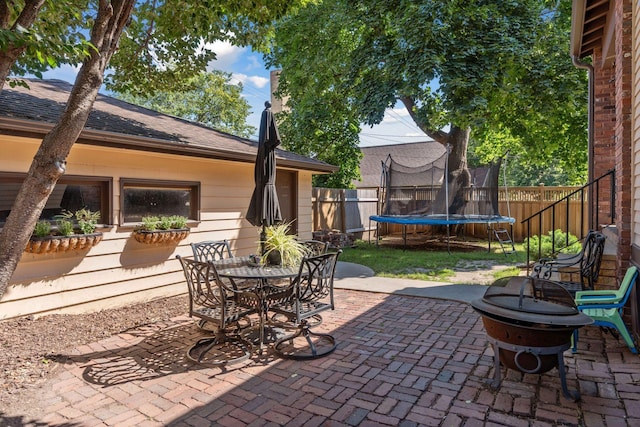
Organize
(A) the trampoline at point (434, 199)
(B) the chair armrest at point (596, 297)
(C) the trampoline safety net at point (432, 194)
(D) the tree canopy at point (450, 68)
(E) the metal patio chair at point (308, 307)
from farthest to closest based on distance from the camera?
1. (C) the trampoline safety net at point (432, 194)
2. (A) the trampoline at point (434, 199)
3. (D) the tree canopy at point (450, 68)
4. (E) the metal patio chair at point (308, 307)
5. (B) the chair armrest at point (596, 297)

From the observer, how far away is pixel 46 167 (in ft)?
8.89

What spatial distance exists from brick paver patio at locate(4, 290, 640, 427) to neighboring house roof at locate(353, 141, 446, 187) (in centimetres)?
1832

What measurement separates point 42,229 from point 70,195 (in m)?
0.64

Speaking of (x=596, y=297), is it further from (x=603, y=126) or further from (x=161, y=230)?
(x=161, y=230)

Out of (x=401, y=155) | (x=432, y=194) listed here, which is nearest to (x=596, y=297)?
(x=432, y=194)

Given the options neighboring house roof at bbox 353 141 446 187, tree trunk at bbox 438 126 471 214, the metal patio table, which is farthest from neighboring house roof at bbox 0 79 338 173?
neighboring house roof at bbox 353 141 446 187

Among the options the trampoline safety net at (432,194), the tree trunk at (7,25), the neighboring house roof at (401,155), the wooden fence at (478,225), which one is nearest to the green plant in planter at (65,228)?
the tree trunk at (7,25)

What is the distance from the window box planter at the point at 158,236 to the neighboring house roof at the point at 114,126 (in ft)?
3.43

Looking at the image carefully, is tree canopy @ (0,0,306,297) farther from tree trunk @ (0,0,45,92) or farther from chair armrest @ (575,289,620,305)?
chair armrest @ (575,289,620,305)

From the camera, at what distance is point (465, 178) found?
37.7 ft

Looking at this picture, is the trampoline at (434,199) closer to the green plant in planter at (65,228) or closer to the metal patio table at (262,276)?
the metal patio table at (262,276)

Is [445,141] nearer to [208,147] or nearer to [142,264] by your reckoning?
[208,147]

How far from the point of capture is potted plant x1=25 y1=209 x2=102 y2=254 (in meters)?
3.82

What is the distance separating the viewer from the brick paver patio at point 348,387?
2354 millimetres
